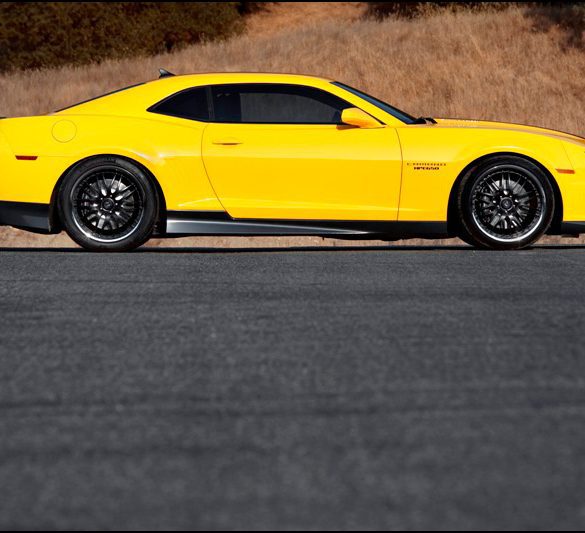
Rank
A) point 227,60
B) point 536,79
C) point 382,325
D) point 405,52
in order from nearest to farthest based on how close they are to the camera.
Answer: point 382,325 → point 536,79 → point 405,52 → point 227,60

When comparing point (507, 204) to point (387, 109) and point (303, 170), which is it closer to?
point (387, 109)

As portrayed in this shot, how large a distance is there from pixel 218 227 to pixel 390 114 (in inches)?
67.0

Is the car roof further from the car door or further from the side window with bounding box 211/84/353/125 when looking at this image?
the car door

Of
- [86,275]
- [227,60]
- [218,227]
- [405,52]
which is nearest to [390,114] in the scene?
[218,227]

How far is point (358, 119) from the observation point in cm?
1062


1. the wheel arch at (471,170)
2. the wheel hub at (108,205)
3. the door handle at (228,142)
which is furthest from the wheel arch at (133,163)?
the wheel arch at (471,170)

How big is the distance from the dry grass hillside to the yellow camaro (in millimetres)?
15172

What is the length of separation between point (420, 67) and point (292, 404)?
27224 mm

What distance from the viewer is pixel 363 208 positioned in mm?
10703

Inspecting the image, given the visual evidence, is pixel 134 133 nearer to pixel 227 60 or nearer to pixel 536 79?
pixel 536 79

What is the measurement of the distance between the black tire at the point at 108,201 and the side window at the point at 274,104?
856 millimetres

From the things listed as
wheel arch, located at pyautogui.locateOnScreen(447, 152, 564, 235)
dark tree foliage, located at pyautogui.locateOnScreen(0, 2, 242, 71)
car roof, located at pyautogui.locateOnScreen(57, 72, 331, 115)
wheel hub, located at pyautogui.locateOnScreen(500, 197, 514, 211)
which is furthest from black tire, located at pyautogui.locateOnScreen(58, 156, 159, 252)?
dark tree foliage, located at pyautogui.locateOnScreen(0, 2, 242, 71)

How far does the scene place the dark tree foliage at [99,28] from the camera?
47.0 meters

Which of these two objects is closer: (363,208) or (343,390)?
(343,390)
